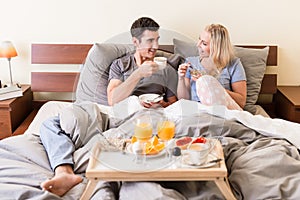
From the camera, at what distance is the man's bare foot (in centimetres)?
169

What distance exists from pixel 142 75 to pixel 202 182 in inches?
24.4

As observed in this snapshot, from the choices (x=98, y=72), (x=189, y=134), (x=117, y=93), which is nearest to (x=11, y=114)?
(x=98, y=72)

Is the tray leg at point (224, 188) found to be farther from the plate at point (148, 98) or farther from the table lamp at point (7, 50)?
the table lamp at point (7, 50)

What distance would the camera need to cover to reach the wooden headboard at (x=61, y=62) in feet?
9.71

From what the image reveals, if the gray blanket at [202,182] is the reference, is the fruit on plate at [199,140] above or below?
above

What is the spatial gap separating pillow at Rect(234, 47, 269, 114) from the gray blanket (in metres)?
0.73

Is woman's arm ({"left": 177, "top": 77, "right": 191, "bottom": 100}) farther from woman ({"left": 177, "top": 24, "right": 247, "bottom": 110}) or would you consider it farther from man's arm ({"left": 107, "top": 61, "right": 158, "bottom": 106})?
man's arm ({"left": 107, "top": 61, "right": 158, "bottom": 106})

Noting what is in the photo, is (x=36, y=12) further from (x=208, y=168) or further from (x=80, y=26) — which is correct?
(x=208, y=168)

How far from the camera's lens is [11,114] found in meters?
2.67

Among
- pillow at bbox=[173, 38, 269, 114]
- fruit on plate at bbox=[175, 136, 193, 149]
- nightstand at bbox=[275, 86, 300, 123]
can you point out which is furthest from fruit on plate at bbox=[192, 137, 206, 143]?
nightstand at bbox=[275, 86, 300, 123]

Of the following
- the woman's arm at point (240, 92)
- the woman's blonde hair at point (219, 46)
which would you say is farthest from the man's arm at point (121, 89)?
the woman's arm at point (240, 92)

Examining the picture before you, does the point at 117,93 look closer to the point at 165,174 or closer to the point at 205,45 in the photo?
the point at 165,174

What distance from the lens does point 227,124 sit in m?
2.04

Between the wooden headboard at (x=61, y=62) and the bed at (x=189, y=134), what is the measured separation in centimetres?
28
